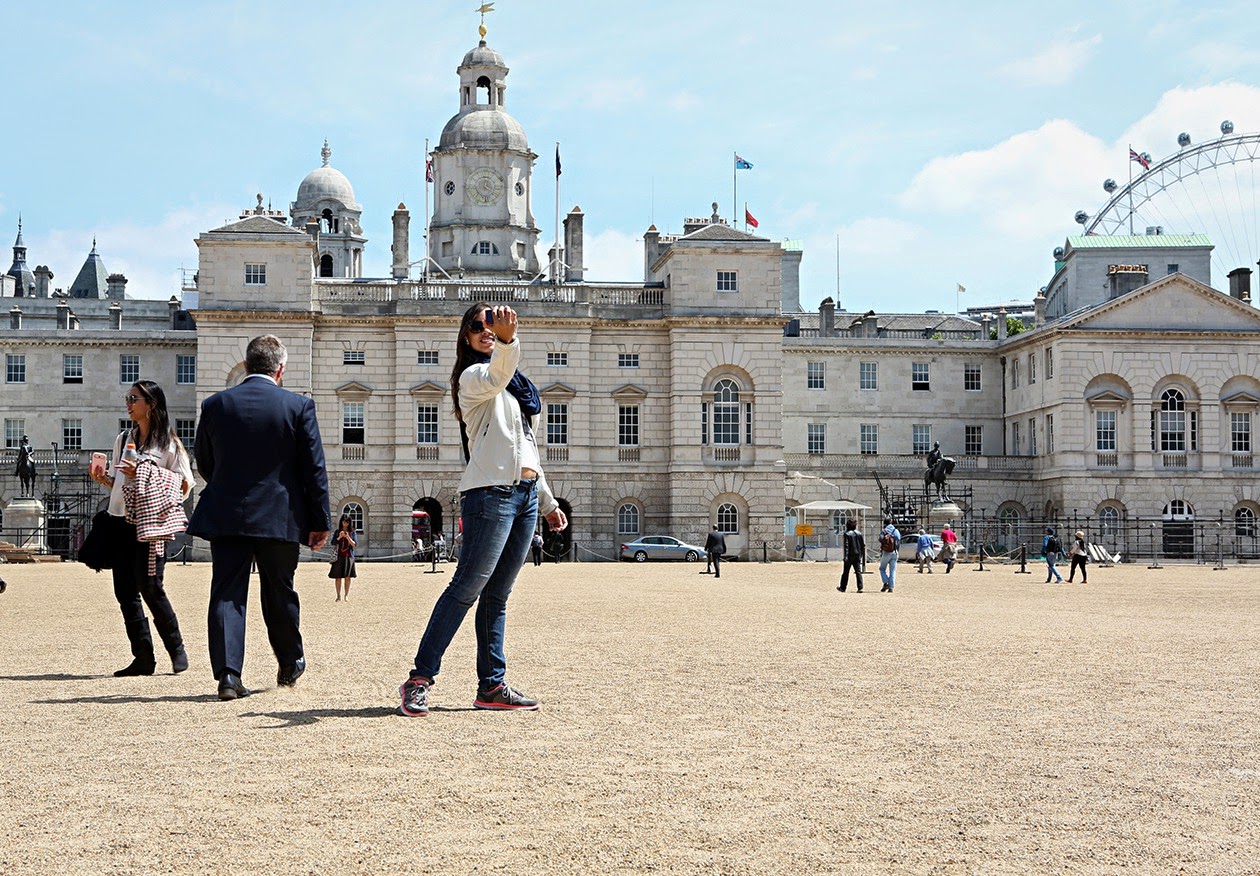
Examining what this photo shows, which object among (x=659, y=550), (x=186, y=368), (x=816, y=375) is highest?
(x=186, y=368)

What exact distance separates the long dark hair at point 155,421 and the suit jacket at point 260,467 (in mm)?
1630

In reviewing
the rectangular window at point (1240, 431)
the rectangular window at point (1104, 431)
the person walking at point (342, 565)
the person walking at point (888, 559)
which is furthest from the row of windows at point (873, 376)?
the person walking at point (342, 565)

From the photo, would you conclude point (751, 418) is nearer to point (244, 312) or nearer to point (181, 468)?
point (244, 312)

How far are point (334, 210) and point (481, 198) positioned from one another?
2668cm

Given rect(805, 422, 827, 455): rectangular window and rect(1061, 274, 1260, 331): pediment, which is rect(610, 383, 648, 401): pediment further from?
rect(1061, 274, 1260, 331): pediment

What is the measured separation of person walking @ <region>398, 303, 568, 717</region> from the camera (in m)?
9.52

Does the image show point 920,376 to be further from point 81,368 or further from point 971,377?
point 81,368

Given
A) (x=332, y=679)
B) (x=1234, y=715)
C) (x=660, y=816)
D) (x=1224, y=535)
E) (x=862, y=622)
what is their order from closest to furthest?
(x=660, y=816) → (x=1234, y=715) → (x=332, y=679) → (x=862, y=622) → (x=1224, y=535)

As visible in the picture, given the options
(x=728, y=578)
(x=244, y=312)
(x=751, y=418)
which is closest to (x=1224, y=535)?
(x=751, y=418)

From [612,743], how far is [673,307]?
50.5m

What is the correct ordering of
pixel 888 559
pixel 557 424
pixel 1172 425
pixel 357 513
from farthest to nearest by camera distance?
pixel 1172 425 → pixel 557 424 → pixel 357 513 → pixel 888 559

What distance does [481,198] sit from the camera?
7050 cm

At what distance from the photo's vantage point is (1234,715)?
9859 mm

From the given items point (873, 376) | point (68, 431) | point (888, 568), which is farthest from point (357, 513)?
point (888, 568)
